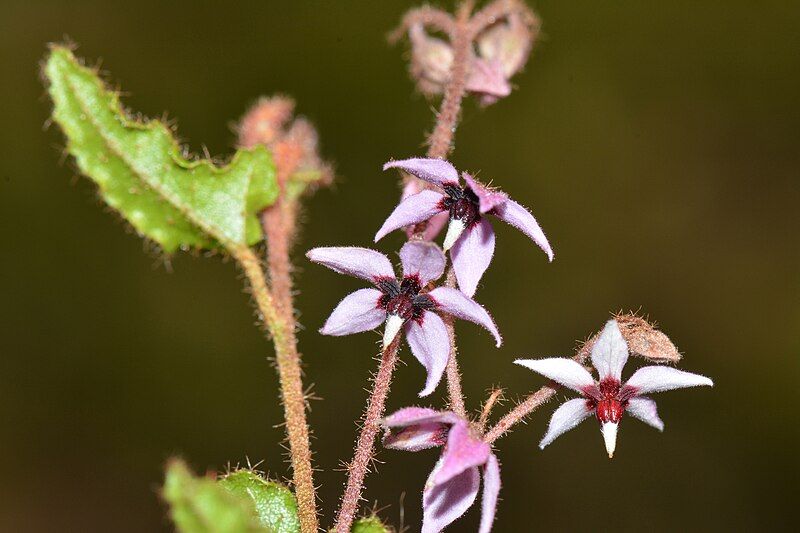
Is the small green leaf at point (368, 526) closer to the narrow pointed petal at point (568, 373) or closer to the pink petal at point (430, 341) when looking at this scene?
the pink petal at point (430, 341)

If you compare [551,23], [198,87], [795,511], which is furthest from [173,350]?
[795,511]

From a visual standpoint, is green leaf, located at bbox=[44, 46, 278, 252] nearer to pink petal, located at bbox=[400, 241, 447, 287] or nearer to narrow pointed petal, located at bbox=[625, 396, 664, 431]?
pink petal, located at bbox=[400, 241, 447, 287]

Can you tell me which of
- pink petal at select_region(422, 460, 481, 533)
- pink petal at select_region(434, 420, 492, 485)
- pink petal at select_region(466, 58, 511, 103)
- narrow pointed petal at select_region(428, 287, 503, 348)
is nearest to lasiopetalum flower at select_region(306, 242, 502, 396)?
narrow pointed petal at select_region(428, 287, 503, 348)

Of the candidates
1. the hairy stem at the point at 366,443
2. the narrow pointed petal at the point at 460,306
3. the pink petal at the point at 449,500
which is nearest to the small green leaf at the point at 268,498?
the hairy stem at the point at 366,443

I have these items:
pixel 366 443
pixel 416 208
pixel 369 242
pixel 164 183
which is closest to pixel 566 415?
pixel 366 443

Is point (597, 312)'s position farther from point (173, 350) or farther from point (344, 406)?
point (173, 350)

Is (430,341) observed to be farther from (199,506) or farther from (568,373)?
(199,506)
